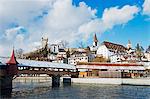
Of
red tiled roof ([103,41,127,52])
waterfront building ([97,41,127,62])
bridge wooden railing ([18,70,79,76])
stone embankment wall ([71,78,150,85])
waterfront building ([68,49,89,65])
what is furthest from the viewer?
red tiled roof ([103,41,127,52])

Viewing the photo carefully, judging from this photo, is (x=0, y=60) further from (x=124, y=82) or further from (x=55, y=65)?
(x=124, y=82)

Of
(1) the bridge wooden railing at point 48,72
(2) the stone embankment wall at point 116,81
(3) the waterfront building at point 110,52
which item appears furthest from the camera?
(3) the waterfront building at point 110,52

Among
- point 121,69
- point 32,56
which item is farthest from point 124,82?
point 32,56

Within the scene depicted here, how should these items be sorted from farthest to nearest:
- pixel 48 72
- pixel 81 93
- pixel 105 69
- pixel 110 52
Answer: pixel 110 52
pixel 105 69
pixel 48 72
pixel 81 93

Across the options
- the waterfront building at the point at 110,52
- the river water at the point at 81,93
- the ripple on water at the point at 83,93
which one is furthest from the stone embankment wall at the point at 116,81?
the waterfront building at the point at 110,52

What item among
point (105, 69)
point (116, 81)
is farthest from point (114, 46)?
point (116, 81)

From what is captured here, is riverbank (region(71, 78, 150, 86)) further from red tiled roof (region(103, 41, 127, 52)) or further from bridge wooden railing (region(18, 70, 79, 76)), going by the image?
red tiled roof (region(103, 41, 127, 52))

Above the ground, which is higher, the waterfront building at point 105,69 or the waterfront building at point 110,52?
the waterfront building at point 110,52

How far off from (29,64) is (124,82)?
83.7ft

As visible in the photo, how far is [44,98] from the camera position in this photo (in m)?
41.0

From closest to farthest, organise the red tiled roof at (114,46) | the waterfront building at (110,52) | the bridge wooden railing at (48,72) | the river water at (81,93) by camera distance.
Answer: the river water at (81,93), the bridge wooden railing at (48,72), the waterfront building at (110,52), the red tiled roof at (114,46)

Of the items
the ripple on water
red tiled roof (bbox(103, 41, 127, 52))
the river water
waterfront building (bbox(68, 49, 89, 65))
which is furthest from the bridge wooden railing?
red tiled roof (bbox(103, 41, 127, 52))

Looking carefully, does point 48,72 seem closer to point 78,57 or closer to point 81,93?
point 81,93

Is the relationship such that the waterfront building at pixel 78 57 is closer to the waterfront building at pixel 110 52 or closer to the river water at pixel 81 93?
the waterfront building at pixel 110 52
